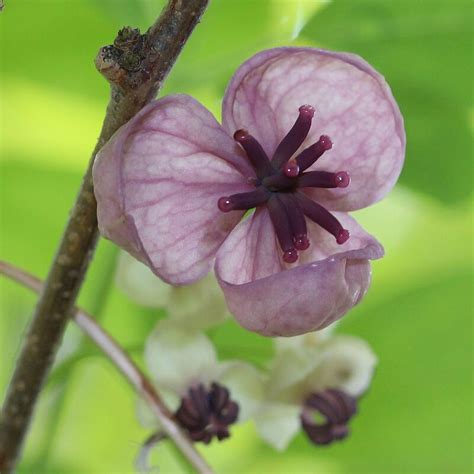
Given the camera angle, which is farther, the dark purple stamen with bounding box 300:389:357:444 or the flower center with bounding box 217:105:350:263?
the dark purple stamen with bounding box 300:389:357:444

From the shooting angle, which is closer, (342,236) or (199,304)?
(342,236)

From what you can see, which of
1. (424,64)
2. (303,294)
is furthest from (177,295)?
(424,64)

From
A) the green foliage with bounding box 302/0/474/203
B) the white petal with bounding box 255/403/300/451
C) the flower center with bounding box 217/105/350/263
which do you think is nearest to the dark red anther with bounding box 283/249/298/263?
the flower center with bounding box 217/105/350/263

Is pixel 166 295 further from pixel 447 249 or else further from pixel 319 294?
pixel 447 249

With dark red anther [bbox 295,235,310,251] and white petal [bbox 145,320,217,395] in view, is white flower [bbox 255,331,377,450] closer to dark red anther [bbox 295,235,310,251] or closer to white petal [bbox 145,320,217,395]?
white petal [bbox 145,320,217,395]

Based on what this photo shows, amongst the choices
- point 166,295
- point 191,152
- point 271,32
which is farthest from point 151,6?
point 191,152

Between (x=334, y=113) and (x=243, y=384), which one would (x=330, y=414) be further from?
(x=334, y=113)

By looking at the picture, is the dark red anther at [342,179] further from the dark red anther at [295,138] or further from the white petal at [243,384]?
the white petal at [243,384]
